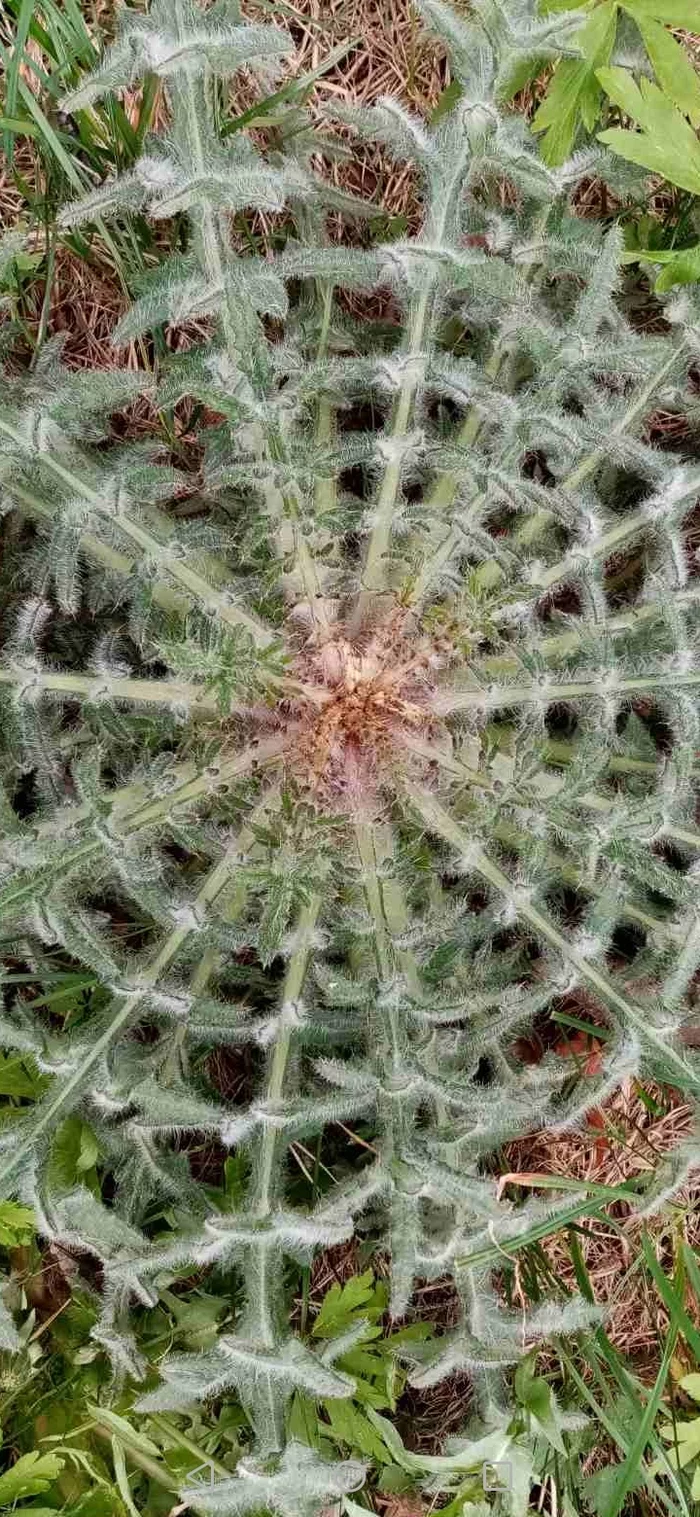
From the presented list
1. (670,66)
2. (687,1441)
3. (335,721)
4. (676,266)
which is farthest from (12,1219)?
(670,66)

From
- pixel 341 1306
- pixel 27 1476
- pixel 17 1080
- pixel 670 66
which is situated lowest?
pixel 27 1476

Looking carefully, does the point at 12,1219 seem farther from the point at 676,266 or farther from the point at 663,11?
the point at 663,11

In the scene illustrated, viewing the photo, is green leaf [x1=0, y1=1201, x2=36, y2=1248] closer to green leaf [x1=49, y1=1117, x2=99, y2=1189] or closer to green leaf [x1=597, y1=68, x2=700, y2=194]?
green leaf [x1=49, y1=1117, x2=99, y2=1189]

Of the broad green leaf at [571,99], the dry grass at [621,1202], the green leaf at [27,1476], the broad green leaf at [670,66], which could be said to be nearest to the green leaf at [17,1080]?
the green leaf at [27,1476]

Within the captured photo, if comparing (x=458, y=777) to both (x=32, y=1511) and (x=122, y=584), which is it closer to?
(x=122, y=584)

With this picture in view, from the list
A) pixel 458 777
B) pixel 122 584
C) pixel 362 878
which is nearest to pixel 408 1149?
pixel 362 878

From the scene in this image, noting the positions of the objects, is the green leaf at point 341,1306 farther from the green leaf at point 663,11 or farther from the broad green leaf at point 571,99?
the green leaf at point 663,11
